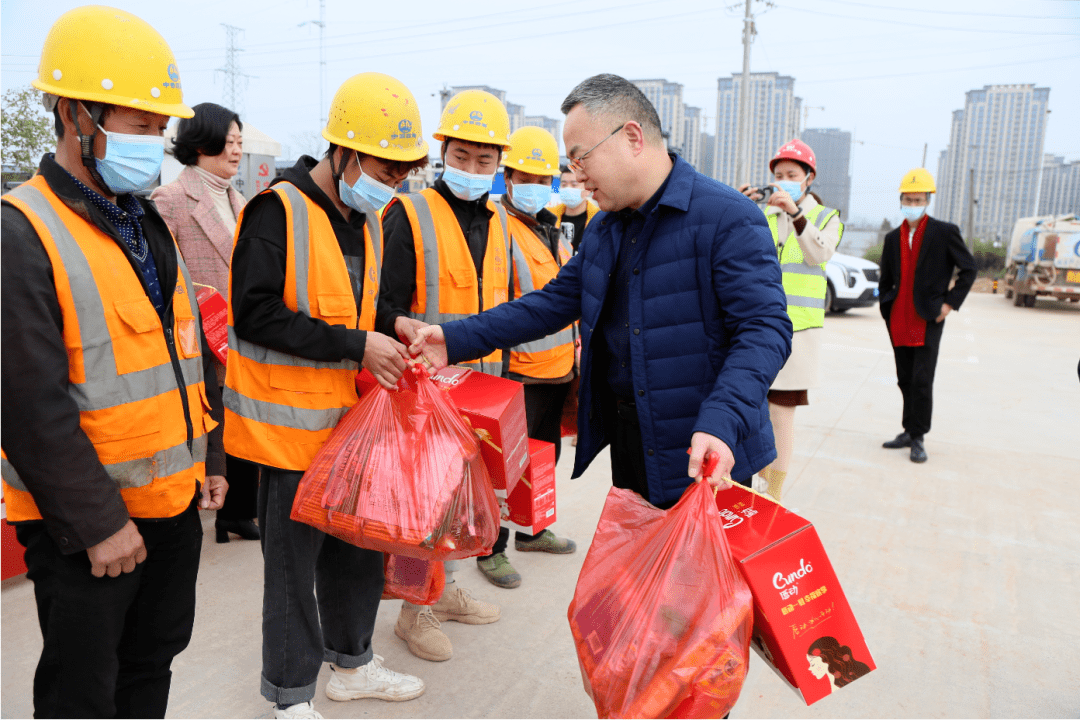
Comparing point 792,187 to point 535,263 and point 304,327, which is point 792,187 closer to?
point 535,263

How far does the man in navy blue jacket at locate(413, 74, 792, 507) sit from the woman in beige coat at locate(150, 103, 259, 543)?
1.87m

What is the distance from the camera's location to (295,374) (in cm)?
196

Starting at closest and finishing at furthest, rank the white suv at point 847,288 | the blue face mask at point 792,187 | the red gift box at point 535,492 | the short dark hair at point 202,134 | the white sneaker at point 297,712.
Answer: the white sneaker at point 297,712 < the red gift box at point 535,492 < the short dark hair at point 202,134 < the blue face mask at point 792,187 < the white suv at point 847,288

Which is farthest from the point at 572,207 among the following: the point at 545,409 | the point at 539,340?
the point at 539,340

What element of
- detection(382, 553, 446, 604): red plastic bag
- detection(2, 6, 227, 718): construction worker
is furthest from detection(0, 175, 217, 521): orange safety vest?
detection(382, 553, 446, 604): red plastic bag

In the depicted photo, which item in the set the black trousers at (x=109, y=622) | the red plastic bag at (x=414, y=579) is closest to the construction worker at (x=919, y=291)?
the red plastic bag at (x=414, y=579)

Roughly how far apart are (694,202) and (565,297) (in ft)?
1.80

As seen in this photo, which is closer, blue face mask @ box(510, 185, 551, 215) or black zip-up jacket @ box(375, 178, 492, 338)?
black zip-up jacket @ box(375, 178, 492, 338)

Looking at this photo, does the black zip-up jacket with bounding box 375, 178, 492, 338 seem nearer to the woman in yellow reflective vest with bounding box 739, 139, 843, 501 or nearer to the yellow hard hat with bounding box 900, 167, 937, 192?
the woman in yellow reflective vest with bounding box 739, 139, 843, 501

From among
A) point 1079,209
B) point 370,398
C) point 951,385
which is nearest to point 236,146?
point 370,398

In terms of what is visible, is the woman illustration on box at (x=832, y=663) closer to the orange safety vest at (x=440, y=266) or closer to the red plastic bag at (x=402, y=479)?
the red plastic bag at (x=402, y=479)

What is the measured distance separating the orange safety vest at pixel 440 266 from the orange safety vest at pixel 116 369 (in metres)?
1.07

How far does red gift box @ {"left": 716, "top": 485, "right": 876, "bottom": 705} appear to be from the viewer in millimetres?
1431

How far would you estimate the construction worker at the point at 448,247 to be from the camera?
8.57 feet
